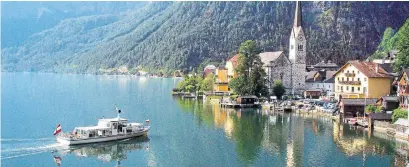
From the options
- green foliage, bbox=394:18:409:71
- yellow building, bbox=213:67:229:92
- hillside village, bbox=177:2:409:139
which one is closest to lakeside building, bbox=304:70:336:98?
hillside village, bbox=177:2:409:139

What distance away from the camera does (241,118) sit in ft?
251

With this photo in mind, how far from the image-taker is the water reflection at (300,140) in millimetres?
48750

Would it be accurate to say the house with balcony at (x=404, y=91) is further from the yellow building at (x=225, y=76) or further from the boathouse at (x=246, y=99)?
the yellow building at (x=225, y=76)

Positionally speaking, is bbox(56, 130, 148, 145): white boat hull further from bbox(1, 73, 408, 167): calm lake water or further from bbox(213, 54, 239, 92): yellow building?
bbox(213, 54, 239, 92): yellow building

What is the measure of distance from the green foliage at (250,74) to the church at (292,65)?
23.1 ft

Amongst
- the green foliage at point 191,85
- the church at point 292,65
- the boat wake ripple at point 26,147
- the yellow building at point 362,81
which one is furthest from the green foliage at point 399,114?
the green foliage at point 191,85

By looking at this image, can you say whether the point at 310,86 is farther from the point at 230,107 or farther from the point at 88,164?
the point at 88,164

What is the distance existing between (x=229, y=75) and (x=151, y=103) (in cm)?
2320

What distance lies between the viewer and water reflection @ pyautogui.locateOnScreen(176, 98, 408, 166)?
48750 mm

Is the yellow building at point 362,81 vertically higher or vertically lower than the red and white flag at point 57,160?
higher

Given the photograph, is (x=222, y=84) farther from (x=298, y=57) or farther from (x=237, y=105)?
(x=237, y=105)

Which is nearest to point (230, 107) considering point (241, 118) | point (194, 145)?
point (241, 118)

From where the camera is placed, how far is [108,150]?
52188mm

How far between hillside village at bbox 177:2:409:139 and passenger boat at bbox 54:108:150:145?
2847cm
